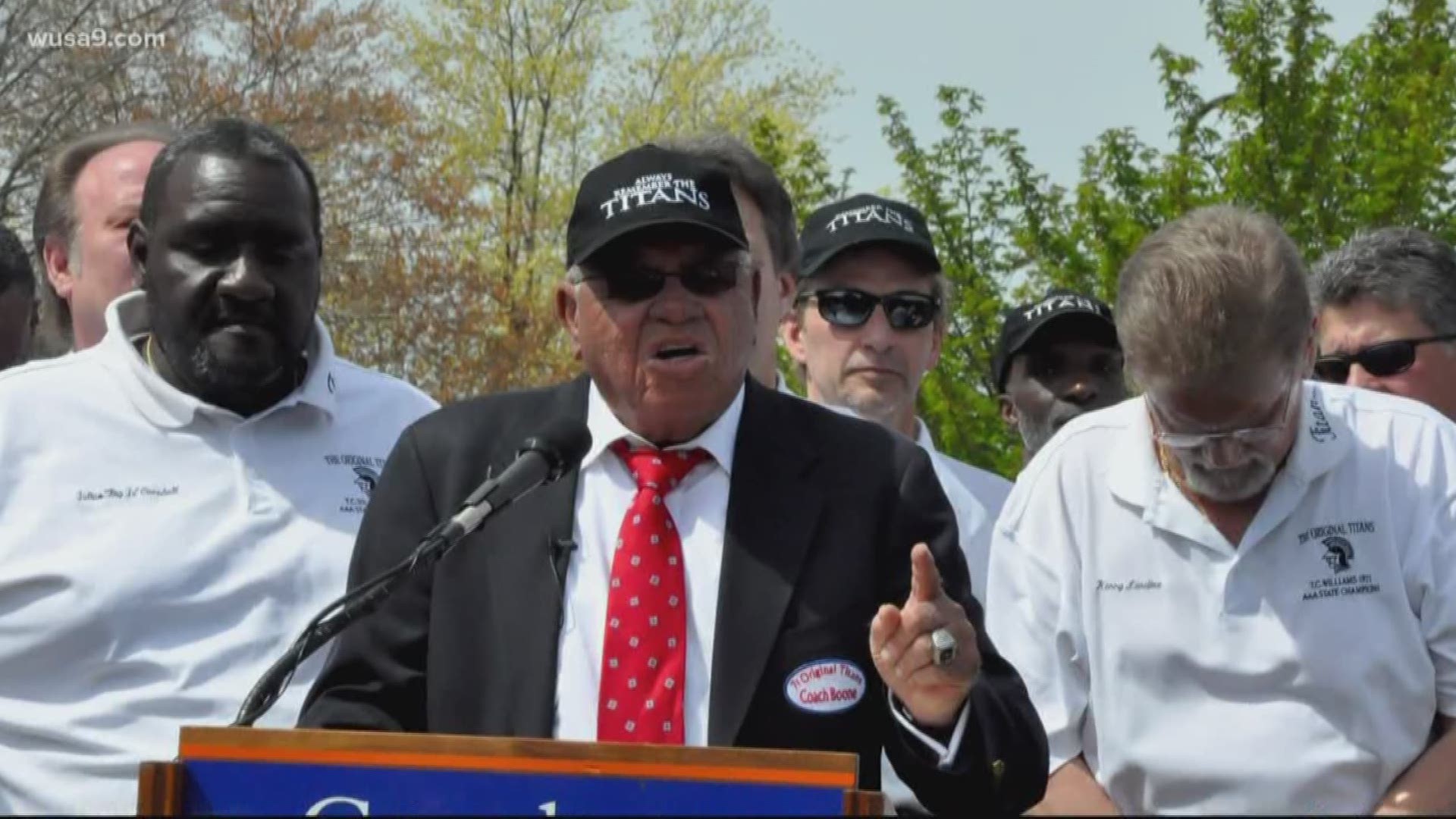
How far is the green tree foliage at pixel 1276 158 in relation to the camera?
54.3 feet

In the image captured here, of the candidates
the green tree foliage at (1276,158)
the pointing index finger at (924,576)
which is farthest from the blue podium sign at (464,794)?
the green tree foliage at (1276,158)

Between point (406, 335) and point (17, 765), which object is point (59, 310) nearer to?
point (17, 765)

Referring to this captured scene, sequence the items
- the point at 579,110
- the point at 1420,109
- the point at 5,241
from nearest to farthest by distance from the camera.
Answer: the point at 5,241, the point at 1420,109, the point at 579,110

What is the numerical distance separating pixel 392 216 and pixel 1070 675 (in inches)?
1026

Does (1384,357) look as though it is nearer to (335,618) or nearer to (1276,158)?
(335,618)

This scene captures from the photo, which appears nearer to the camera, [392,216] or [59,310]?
[59,310]

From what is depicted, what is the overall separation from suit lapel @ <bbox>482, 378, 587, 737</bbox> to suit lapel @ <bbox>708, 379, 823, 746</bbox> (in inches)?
11.9

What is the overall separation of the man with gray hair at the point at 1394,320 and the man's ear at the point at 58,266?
3.67 meters

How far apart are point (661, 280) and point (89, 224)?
271cm

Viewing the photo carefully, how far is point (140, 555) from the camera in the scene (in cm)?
532

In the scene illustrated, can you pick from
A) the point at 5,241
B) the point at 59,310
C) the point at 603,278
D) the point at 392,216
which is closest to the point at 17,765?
the point at 603,278

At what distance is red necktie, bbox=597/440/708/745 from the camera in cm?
432

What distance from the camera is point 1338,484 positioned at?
5.18 meters

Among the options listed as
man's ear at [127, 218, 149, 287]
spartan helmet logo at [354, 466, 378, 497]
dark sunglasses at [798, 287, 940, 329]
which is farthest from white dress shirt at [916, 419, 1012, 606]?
man's ear at [127, 218, 149, 287]
